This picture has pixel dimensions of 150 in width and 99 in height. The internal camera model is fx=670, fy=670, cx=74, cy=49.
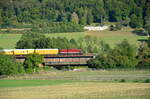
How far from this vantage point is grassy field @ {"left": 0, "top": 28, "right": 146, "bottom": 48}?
52.1m

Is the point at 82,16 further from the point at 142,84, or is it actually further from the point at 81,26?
the point at 142,84

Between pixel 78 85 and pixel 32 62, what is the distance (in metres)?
10.8

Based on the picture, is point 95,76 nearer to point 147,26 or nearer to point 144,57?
point 144,57

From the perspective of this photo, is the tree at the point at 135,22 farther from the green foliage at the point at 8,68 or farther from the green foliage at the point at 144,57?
the green foliage at the point at 8,68

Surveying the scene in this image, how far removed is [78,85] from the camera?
1121 inches

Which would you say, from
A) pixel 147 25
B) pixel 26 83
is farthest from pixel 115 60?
pixel 147 25

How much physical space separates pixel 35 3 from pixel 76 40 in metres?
19.8

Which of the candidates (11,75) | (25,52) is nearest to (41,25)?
(25,52)

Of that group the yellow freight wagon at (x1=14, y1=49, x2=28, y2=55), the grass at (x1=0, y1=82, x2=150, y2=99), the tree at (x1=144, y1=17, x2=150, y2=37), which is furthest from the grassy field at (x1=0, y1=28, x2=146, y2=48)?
the grass at (x1=0, y1=82, x2=150, y2=99)

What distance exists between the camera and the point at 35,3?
7262 centimetres

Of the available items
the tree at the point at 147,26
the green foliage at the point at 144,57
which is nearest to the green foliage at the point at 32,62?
the green foliage at the point at 144,57

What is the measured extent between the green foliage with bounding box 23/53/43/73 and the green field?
1264mm

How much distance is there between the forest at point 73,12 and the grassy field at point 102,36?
2.27 metres

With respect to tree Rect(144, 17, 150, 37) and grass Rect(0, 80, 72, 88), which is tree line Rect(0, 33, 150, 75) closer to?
grass Rect(0, 80, 72, 88)
